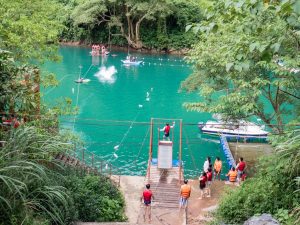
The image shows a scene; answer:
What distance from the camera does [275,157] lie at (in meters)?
6.87

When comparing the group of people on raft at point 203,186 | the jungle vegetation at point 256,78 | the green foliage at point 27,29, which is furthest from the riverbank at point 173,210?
the green foliage at point 27,29

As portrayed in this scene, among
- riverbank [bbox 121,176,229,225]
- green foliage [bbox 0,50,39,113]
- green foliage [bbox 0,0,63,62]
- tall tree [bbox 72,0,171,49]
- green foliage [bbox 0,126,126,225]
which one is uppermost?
tall tree [bbox 72,0,171,49]

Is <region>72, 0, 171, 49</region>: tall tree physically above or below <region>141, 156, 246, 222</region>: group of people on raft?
above

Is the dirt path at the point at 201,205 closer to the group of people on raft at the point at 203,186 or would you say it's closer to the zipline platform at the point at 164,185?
the group of people on raft at the point at 203,186

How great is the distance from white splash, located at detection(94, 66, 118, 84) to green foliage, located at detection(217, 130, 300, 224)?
2051 cm

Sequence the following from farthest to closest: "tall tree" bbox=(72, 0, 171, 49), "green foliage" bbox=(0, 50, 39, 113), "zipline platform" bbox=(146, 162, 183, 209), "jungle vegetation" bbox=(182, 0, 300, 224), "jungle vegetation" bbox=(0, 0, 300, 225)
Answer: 1. "tall tree" bbox=(72, 0, 171, 49)
2. "zipline platform" bbox=(146, 162, 183, 209)
3. "green foliage" bbox=(0, 50, 39, 113)
4. "jungle vegetation" bbox=(0, 0, 300, 225)
5. "jungle vegetation" bbox=(182, 0, 300, 224)

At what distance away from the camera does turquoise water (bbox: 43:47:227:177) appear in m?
16.6

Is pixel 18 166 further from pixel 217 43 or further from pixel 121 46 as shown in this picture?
pixel 121 46

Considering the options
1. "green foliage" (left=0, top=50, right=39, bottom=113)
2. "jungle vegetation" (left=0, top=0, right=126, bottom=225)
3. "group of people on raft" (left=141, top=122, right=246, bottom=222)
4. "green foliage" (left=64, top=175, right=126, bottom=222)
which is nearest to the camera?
"jungle vegetation" (left=0, top=0, right=126, bottom=225)

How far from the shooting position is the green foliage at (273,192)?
6.22 metres

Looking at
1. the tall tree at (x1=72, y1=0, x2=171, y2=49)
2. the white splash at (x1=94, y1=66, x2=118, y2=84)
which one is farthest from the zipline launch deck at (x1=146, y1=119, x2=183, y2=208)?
the tall tree at (x1=72, y1=0, x2=171, y2=49)

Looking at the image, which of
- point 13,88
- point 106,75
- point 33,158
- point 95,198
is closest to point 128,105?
point 106,75

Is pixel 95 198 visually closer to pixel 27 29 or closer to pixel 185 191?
pixel 185 191

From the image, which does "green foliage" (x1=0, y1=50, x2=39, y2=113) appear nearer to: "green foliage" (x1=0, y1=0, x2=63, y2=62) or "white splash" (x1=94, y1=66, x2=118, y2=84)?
"green foliage" (x1=0, y1=0, x2=63, y2=62)
